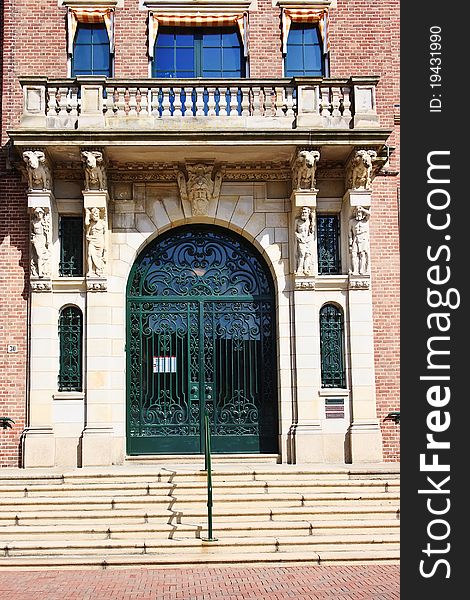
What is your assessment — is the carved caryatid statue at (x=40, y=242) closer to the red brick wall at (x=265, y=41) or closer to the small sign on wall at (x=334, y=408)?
the red brick wall at (x=265, y=41)

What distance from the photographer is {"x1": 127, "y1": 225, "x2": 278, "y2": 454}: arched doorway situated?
15648 millimetres

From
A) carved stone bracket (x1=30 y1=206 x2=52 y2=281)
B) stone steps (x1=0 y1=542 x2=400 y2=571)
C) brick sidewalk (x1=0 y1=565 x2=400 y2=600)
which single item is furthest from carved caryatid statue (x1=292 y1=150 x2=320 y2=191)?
brick sidewalk (x1=0 y1=565 x2=400 y2=600)

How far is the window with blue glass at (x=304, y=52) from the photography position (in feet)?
54.2

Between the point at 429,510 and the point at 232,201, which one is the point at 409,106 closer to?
the point at 429,510

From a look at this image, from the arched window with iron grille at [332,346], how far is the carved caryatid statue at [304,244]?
33.1 inches

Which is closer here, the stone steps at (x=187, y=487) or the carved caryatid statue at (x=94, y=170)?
the stone steps at (x=187, y=487)

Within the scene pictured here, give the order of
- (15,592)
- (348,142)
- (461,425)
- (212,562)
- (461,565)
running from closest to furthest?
(461,565) < (461,425) < (15,592) < (212,562) < (348,142)

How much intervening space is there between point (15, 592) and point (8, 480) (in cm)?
384

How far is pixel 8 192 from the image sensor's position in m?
15.7

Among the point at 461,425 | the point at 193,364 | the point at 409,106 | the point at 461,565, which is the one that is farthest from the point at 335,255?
the point at 461,565

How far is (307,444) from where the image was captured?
14906 mm

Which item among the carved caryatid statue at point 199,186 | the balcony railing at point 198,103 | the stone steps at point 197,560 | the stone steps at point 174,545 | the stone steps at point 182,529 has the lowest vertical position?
the stone steps at point 197,560

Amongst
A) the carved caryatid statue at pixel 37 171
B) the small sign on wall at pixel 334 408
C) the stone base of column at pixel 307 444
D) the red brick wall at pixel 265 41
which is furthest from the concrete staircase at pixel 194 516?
the red brick wall at pixel 265 41

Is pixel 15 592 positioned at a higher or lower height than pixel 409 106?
lower
